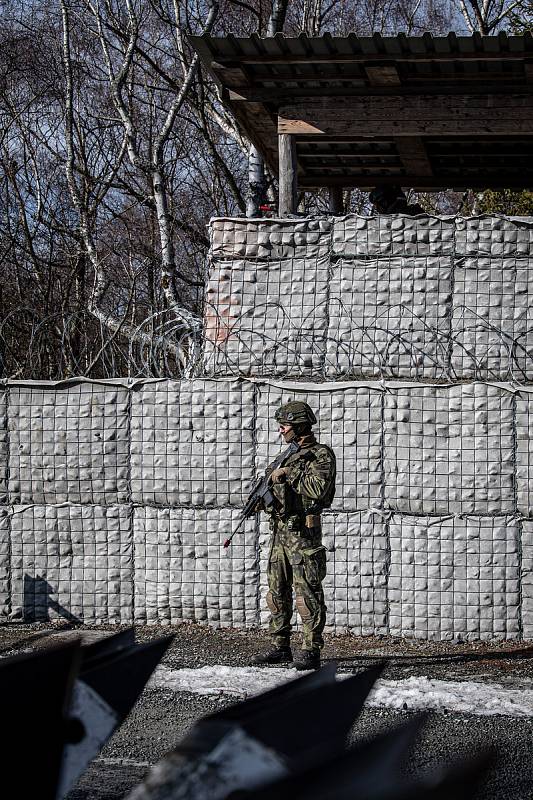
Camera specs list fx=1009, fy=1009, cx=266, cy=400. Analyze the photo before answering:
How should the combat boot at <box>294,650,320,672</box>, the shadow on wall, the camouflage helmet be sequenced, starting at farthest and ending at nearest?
the shadow on wall, the camouflage helmet, the combat boot at <box>294,650,320,672</box>

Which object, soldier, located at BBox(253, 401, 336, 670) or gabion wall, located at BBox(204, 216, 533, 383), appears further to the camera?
gabion wall, located at BBox(204, 216, 533, 383)

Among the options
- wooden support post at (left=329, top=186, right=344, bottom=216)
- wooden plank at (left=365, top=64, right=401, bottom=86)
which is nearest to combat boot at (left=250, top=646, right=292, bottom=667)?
wooden plank at (left=365, top=64, right=401, bottom=86)

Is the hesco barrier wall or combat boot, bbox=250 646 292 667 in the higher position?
the hesco barrier wall

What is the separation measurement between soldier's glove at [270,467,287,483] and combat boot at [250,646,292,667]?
120cm

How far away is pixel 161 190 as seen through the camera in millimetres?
14000

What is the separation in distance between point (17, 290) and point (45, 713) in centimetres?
1645

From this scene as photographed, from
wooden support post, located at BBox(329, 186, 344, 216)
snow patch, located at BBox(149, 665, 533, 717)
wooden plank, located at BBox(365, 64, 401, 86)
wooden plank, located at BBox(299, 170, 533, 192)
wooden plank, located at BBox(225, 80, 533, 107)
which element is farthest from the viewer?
wooden support post, located at BBox(329, 186, 344, 216)

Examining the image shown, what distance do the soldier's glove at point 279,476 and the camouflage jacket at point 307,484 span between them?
0.9 inches

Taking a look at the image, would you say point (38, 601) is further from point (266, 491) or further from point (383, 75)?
point (383, 75)

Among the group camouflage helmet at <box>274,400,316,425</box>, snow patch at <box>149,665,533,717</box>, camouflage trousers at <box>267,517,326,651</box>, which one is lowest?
snow patch at <box>149,665,533,717</box>

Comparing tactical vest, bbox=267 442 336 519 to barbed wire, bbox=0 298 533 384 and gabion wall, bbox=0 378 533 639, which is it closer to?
gabion wall, bbox=0 378 533 639

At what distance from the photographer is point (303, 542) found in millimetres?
7023

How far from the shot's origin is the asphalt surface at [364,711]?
487 centimetres

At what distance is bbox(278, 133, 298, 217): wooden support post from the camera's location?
9.80 metres
